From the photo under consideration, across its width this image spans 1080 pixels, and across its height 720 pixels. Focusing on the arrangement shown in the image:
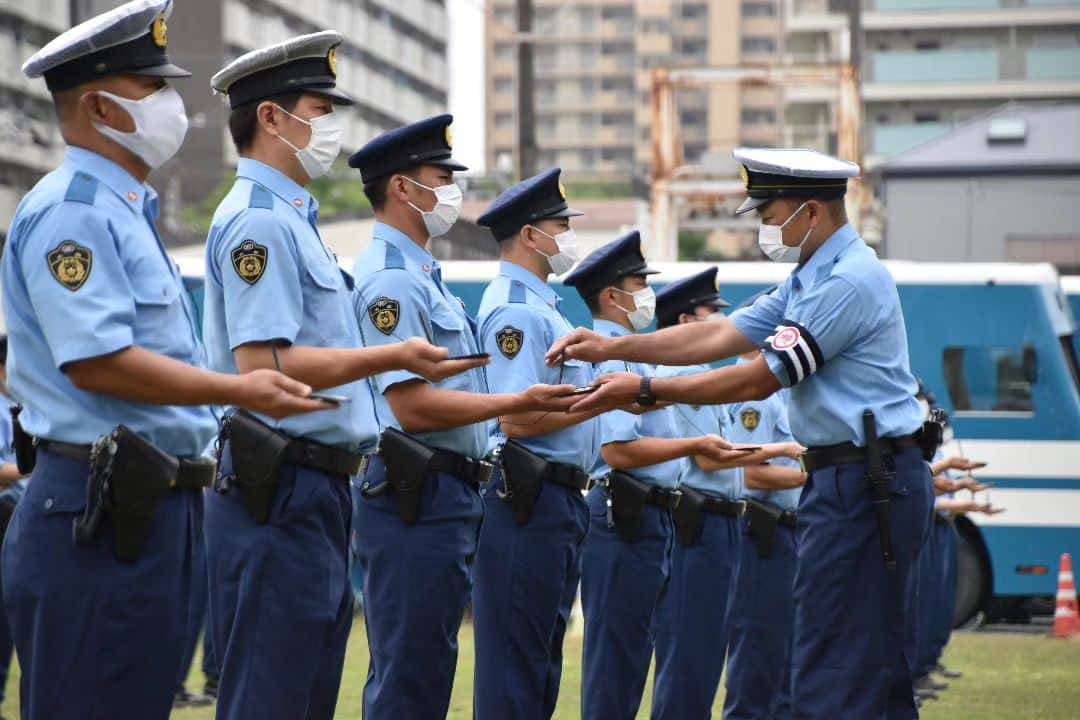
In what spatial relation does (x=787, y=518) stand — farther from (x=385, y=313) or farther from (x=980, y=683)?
(x=385, y=313)

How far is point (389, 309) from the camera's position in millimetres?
5938

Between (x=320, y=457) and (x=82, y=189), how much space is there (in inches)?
42.1

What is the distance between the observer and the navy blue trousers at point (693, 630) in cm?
820

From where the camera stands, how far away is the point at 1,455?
9828 millimetres

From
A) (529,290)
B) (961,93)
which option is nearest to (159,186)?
(961,93)

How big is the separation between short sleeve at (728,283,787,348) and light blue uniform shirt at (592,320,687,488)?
1.02 metres

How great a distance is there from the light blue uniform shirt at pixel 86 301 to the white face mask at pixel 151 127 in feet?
0.23

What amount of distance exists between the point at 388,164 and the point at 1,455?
4358 mm

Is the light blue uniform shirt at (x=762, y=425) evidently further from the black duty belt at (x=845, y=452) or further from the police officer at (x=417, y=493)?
the police officer at (x=417, y=493)

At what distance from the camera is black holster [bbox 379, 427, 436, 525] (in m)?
5.87

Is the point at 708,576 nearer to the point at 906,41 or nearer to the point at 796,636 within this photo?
the point at 796,636

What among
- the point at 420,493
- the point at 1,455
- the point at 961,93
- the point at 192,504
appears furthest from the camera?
the point at 961,93

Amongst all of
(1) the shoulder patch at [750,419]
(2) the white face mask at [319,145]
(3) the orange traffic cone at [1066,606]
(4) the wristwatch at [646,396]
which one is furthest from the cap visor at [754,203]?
(3) the orange traffic cone at [1066,606]

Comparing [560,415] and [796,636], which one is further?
[560,415]
